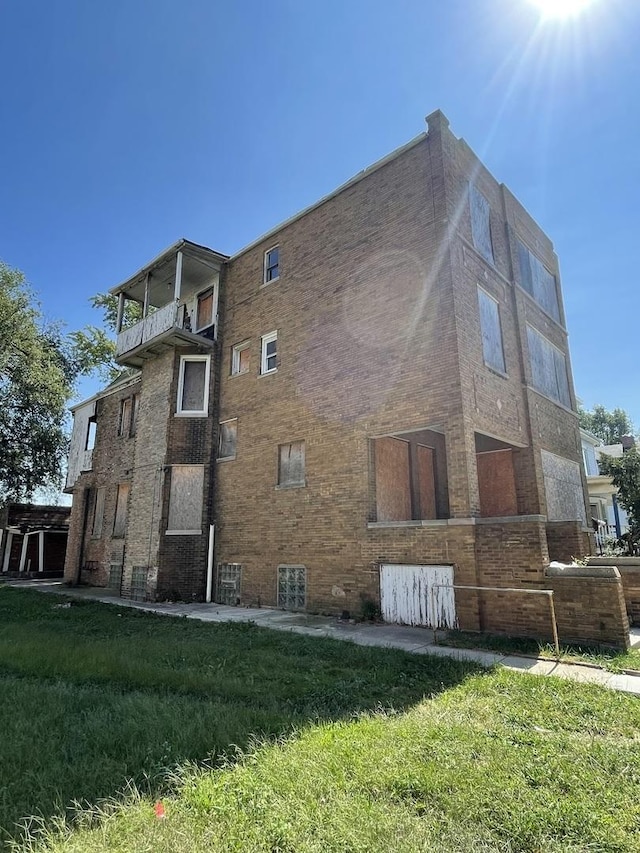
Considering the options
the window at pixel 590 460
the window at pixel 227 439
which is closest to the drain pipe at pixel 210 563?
the window at pixel 227 439

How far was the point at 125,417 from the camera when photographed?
18.5 m

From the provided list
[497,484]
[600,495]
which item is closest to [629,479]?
[600,495]

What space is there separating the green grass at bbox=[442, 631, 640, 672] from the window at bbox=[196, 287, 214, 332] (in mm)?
12441

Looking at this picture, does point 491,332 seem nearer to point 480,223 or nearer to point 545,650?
point 480,223

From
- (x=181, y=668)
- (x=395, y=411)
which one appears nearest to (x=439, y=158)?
(x=395, y=411)

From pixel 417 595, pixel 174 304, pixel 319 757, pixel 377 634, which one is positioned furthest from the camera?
pixel 174 304

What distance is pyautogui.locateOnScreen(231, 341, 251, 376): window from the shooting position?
48.4 ft

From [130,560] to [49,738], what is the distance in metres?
11.0

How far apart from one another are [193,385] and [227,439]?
2.15 m

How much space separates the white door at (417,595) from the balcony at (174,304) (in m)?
9.39

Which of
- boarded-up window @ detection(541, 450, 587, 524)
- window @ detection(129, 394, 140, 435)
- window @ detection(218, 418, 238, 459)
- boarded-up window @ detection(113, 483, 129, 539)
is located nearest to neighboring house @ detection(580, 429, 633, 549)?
boarded-up window @ detection(541, 450, 587, 524)

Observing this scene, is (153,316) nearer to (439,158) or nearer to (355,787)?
(439,158)

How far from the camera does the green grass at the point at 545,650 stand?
6098mm

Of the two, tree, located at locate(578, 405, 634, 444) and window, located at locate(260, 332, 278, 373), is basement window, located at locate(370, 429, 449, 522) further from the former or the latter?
tree, located at locate(578, 405, 634, 444)
